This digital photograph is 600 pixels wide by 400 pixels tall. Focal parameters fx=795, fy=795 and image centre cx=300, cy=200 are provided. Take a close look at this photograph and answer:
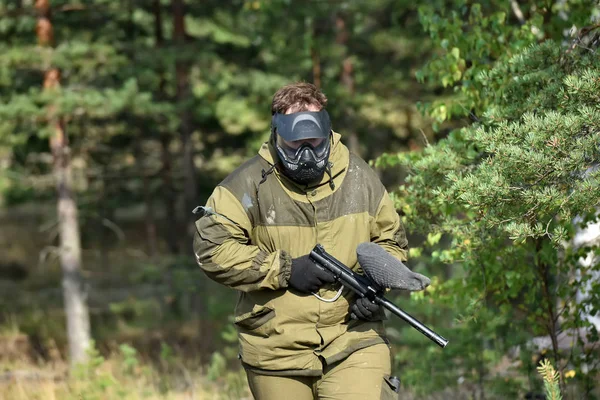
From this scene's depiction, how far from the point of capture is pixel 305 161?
12.1 ft

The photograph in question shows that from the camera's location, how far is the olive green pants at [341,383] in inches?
147

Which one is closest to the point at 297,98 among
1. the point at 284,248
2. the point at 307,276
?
the point at 284,248

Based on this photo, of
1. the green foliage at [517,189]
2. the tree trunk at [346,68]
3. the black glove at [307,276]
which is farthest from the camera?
the tree trunk at [346,68]

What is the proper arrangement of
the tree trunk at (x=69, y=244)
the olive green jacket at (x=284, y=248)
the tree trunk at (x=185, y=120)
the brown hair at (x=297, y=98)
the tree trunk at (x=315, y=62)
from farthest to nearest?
1. the tree trunk at (x=315, y=62)
2. the tree trunk at (x=185, y=120)
3. the tree trunk at (x=69, y=244)
4. the brown hair at (x=297, y=98)
5. the olive green jacket at (x=284, y=248)

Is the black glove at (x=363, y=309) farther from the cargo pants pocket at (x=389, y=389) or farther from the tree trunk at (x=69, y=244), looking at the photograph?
the tree trunk at (x=69, y=244)

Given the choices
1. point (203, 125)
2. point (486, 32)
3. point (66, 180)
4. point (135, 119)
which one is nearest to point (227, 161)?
point (203, 125)

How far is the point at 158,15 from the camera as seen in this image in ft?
61.5

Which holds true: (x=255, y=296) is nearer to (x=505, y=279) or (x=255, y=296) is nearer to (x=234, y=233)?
(x=234, y=233)

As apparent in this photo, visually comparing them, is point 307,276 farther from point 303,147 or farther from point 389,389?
point 389,389

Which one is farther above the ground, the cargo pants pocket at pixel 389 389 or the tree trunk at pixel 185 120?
the tree trunk at pixel 185 120

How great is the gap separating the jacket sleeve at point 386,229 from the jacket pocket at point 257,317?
2.08ft

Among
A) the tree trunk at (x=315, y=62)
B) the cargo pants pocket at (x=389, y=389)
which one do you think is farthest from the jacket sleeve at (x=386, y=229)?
the tree trunk at (x=315, y=62)

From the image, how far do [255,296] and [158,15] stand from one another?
1597cm

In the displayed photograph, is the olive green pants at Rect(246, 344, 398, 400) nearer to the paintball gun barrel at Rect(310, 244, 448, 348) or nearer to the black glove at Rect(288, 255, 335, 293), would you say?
the paintball gun barrel at Rect(310, 244, 448, 348)
